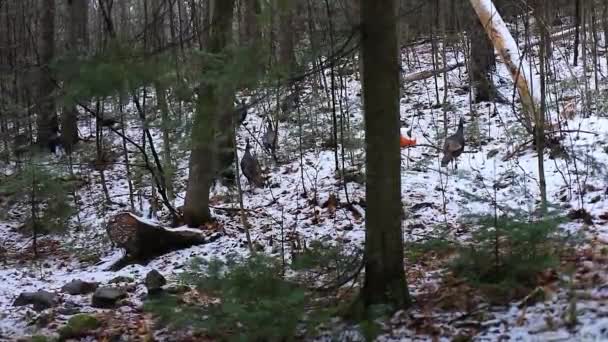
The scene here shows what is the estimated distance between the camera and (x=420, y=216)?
7.99 meters

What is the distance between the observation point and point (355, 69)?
48.7 feet

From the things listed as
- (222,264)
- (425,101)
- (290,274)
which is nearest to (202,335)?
(222,264)

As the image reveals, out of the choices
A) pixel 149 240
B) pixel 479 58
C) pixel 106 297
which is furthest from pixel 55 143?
pixel 479 58

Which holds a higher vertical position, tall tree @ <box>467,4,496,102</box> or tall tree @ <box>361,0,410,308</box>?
tall tree @ <box>467,4,496,102</box>

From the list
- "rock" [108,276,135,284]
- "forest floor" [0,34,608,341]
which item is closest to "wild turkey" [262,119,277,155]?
"forest floor" [0,34,608,341]

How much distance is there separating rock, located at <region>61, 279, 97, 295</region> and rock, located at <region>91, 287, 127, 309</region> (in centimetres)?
47

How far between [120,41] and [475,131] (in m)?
7.59

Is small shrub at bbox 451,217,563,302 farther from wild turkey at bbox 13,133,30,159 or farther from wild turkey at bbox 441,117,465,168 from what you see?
wild turkey at bbox 13,133,30,159

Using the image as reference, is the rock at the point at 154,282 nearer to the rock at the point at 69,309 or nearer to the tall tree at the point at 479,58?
the rock at the point at 69,309

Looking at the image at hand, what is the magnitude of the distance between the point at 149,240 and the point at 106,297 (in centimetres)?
204

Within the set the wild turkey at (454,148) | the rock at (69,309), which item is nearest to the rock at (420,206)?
the wild turkey at (454,148)

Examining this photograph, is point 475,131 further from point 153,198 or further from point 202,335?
point 202,335

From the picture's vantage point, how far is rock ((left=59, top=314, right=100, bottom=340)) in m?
5.31

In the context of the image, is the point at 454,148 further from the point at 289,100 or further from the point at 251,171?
the point at 289,100
